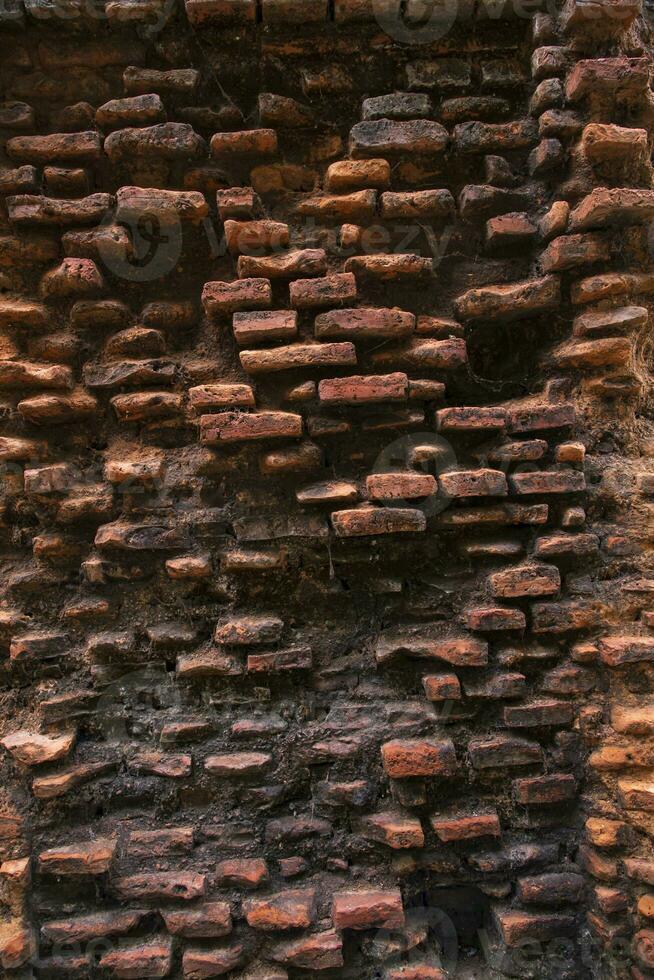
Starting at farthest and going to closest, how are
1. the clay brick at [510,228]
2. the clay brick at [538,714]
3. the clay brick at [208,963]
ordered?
the clay brick at [510,228] < the clay brick at [538,714] < the clay brick at [208,963]

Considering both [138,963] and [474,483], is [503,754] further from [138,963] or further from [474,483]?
[138,963]

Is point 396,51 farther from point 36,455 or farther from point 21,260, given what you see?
point 36,455

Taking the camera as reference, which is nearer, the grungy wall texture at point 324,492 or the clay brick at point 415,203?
the grungy wall texture at point 324,492

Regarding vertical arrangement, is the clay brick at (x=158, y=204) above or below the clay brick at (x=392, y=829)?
above

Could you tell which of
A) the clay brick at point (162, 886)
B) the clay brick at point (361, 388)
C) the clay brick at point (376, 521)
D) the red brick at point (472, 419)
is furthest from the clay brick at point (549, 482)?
the clay brick at point (162, 886)

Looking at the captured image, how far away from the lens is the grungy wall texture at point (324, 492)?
5.50ft

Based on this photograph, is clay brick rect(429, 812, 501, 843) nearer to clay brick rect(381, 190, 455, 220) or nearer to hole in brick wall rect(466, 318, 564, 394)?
hole in brick wall rect(466, 318, 564, 394)

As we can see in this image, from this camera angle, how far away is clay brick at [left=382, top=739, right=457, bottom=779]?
167 cm

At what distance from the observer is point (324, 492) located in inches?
67.9

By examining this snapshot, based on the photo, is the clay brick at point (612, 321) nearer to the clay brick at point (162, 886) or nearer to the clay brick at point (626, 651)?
the clay brick at point (626, 651)

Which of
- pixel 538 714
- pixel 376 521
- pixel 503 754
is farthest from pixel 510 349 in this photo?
pixel 503 754

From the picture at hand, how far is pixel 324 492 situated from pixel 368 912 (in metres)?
1.09

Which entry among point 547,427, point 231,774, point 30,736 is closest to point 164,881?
point 231,774

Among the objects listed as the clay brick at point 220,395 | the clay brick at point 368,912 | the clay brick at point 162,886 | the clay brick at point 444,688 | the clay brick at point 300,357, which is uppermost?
the clay brick at point 300,357
